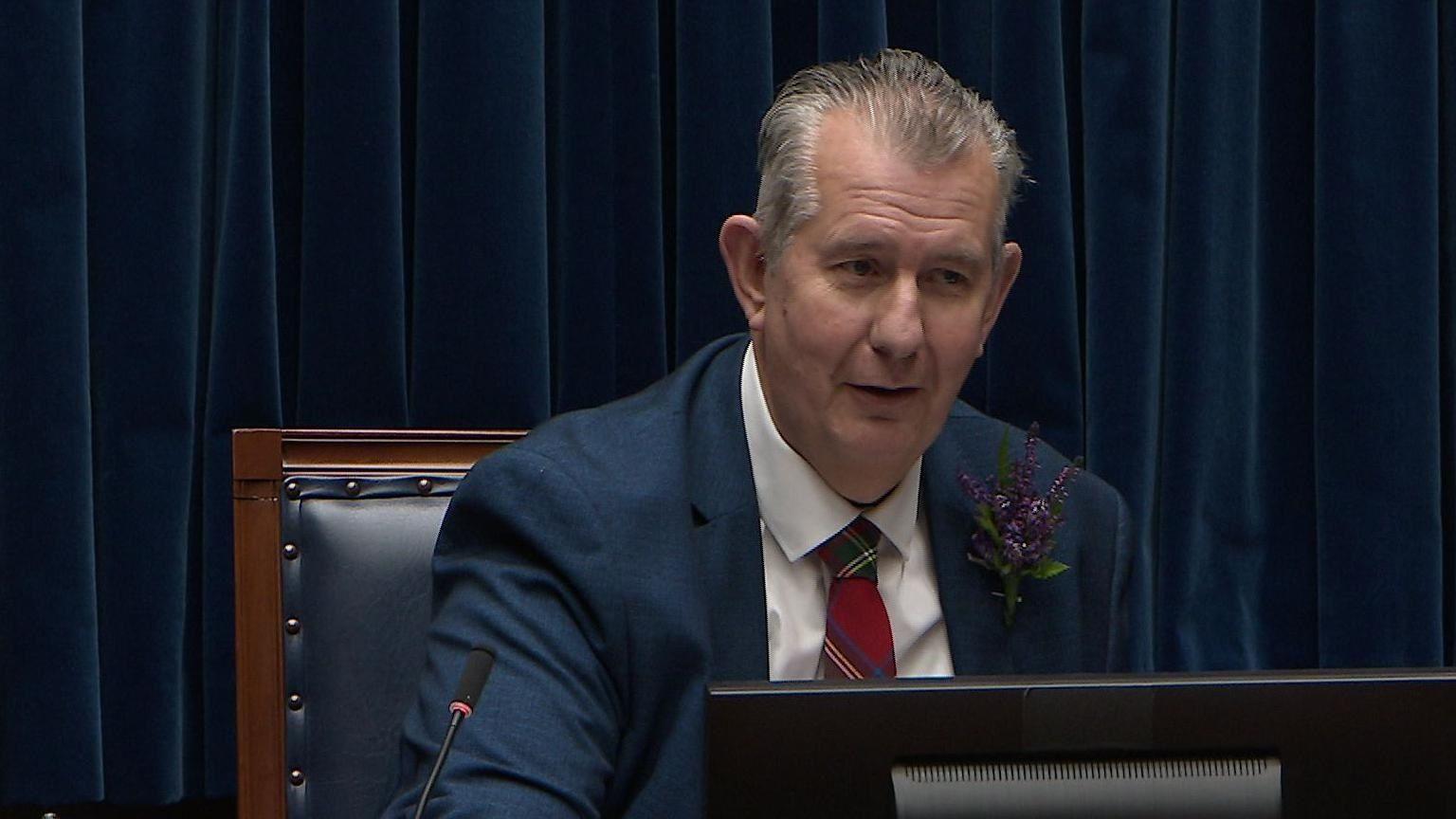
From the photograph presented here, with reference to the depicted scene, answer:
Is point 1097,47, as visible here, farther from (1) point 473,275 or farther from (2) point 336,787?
(2) point 336,787

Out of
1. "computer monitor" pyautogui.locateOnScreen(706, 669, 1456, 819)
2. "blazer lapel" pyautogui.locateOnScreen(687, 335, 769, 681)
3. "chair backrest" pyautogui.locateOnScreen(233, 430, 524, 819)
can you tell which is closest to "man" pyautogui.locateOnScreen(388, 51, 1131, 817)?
"blazer lapel" pyautogui.locateOnScreen(687, 335, 769, 681)

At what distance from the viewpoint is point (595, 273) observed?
216cm

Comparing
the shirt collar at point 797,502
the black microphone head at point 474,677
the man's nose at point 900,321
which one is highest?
the man's nose at point 900,321

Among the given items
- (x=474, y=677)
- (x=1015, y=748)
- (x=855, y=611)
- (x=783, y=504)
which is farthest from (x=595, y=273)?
(x=1015, y=748)

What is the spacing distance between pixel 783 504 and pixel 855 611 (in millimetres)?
138

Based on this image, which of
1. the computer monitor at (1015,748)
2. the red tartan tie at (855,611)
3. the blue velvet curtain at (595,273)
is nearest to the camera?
the computer monitor at (1015,748)

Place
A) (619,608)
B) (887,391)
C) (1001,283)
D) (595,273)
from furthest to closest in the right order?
(595,273)
(1001,283)
(887,391)
(619,608)

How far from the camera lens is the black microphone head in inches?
46.1

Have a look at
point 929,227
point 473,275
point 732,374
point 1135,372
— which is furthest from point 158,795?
point 1135,372

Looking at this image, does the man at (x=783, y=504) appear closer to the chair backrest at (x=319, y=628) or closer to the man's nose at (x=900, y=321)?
the man's nose at (x=900, y=321)

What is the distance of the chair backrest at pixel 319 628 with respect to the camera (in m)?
1.75

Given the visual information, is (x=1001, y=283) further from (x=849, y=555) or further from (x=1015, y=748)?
(x=1015, y=748)

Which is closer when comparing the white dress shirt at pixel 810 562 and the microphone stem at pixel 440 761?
the microphone stem at pixel 440 761

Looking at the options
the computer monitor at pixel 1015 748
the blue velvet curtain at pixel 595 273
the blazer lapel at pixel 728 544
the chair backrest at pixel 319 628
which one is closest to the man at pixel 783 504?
the blazer lapel at pixel 728 544
